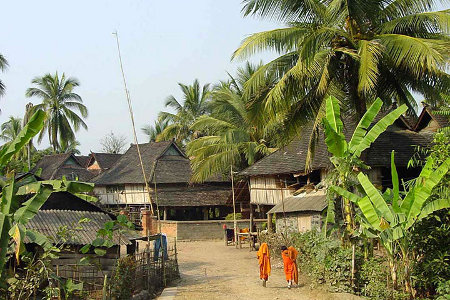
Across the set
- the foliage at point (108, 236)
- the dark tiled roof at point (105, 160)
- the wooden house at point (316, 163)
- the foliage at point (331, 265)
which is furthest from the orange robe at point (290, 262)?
the dark tiled roof at point (105, 160)

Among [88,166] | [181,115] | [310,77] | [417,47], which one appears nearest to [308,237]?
[310,77]

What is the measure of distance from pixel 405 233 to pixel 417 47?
16.6 feet

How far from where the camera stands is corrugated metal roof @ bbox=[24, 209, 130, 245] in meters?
12.6

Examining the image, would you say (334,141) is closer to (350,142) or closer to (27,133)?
(350,142)

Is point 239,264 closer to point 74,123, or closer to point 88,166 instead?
point 74,123

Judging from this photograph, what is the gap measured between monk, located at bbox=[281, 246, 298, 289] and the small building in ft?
17.4

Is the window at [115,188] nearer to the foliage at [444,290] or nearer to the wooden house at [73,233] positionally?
the wooden house at [73,233]

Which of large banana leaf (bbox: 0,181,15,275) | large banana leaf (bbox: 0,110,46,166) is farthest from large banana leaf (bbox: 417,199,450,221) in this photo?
large banana leaf (bbox: 0,181,15,275)

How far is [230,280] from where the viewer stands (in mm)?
15773

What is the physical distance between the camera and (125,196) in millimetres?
34406

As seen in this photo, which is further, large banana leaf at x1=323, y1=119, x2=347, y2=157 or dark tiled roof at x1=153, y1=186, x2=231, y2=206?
dark tiled roof at x1=153, y1=186, x2=231, y2=206

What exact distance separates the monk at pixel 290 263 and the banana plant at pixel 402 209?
2.89 m

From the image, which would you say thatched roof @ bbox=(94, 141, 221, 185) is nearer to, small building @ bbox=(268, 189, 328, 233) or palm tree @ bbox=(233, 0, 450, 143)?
small building @ bbox=(268, 189, 328, 233)

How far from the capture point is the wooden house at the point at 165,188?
32.1 metres
